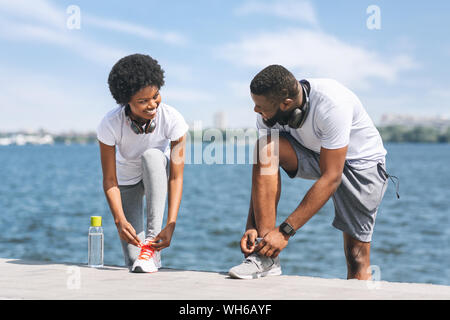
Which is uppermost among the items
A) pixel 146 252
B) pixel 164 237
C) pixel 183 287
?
pixel 164 237

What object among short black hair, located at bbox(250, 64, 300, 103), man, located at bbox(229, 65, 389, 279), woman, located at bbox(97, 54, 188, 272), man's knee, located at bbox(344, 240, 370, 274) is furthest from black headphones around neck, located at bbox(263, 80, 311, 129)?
man's knee, located at bbox(344, 240, 370, 274)

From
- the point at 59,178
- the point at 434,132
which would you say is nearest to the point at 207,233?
A: the point at 59,178

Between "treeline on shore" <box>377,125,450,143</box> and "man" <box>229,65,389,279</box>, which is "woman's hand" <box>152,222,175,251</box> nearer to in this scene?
"man" <box>229,65,389,279</box>

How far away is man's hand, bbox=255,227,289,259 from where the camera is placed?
11.6 feet

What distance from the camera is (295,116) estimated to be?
11.9 feet

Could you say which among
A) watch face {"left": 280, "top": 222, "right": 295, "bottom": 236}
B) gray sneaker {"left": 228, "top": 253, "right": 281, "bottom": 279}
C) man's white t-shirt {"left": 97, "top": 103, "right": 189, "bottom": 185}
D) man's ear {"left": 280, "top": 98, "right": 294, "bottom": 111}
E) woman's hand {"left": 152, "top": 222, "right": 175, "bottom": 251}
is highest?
man's ear {"left": 280, "top": 98, "right": 294, "bottom": 111}

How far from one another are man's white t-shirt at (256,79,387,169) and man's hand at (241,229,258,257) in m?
0.73

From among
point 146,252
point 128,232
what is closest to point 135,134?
point 128,232

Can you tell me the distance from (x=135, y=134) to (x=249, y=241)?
Result: 1.19m

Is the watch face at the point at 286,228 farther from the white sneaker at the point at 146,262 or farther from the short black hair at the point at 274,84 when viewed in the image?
the white sneaker at the point at 146,262

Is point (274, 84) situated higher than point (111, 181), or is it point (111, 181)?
point (274, 84)

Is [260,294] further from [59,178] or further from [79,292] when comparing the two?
[59,178]

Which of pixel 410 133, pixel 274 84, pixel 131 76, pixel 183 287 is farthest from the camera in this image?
pixel 410 133

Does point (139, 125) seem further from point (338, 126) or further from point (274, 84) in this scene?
point (338, 126)
